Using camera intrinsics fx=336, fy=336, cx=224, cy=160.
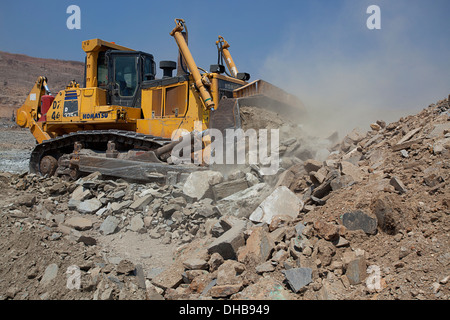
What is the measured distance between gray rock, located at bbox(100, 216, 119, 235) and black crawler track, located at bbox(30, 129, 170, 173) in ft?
6.75

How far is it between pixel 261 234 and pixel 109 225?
2.51m

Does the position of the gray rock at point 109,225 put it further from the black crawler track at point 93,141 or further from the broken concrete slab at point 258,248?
the broken concrete slab at point 258,248

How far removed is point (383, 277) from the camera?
259 centimetres

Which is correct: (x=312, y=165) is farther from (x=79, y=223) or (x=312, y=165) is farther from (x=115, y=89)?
(x=115, y=89)

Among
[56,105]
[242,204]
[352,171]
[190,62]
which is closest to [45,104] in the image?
[56,105]

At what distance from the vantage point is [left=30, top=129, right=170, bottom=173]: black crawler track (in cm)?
682

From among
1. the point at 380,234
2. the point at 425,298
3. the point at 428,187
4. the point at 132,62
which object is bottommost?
the point at 425,298

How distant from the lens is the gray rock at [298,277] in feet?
8.81

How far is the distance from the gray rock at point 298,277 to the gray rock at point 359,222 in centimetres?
74

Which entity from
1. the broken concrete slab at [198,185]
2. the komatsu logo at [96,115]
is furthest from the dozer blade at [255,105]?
the komatsu logo at [96,115]

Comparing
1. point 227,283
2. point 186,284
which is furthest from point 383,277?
point 186,284

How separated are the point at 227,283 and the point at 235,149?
3031 millimetres

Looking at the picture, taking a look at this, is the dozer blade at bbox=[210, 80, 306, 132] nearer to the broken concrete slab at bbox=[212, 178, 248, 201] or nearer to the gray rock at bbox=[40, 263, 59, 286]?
the broken concrete slab at bbox=[212, 178, 248, 201]
